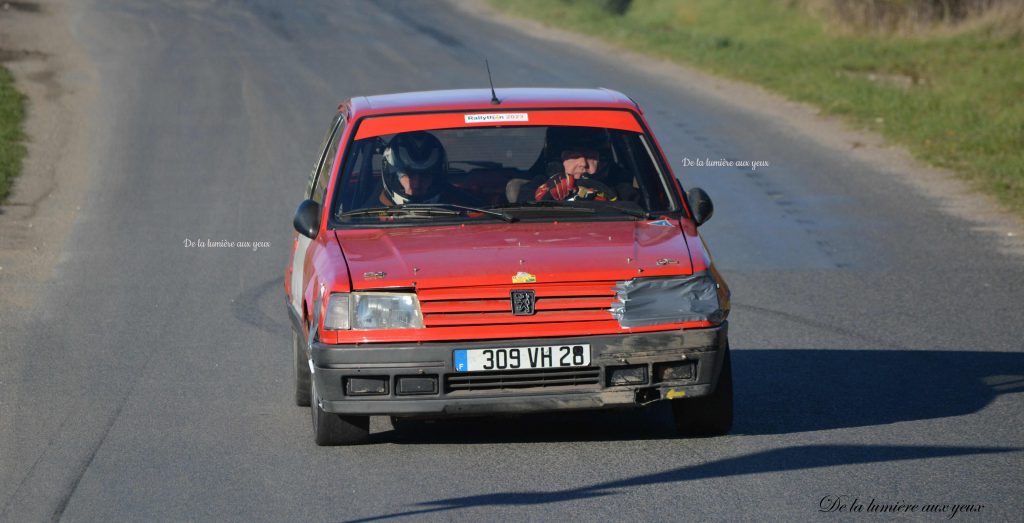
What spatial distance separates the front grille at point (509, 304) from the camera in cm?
617

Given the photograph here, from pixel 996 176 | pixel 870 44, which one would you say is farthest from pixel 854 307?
pixel 870 44

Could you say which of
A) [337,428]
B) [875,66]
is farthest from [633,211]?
[875,66]

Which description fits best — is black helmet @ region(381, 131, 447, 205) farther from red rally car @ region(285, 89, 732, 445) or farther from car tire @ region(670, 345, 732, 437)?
car tire @ region(670, 345, 732, 437)

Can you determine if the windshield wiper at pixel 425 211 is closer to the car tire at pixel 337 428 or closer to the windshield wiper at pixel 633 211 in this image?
the windshield wiper at pixel 633 211

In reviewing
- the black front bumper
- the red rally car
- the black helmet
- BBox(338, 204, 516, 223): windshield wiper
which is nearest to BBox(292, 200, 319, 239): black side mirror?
the red rally car

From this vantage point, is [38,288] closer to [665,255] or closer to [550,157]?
[550,157]

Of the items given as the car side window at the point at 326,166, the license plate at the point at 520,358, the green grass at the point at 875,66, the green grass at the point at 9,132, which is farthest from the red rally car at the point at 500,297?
the green grass at the point at 9,132

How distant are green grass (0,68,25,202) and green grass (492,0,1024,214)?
10.2 meters

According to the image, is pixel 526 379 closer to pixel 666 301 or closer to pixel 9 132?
pixel 666 301

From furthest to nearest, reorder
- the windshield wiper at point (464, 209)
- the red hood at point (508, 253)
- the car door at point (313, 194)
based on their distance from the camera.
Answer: the car door at point (313, 194) < the windshield wiper at point (464, 209) < the red hood at point (508, 253)

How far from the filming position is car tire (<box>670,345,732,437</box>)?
257 inches

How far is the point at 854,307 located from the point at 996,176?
630 cm

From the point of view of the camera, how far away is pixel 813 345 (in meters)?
8.85

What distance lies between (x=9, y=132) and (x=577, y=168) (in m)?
12.7
